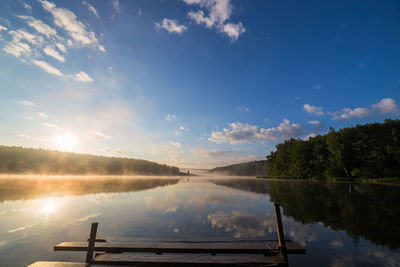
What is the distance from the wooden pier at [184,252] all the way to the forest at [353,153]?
8667 cm

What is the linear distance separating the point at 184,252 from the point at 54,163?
20133 cm

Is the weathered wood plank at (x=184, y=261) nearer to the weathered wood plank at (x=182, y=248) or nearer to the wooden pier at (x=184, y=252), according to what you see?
the wooden pier at (x=184, y=252)

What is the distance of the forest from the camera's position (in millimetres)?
65400

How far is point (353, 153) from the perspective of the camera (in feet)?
250

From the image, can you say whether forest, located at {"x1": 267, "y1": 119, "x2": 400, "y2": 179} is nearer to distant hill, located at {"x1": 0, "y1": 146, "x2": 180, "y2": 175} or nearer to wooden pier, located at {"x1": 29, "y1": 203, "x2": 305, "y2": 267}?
wooden pier, located at {"x1": 29, "y1": 203, "x2": 305, "y2": 267}

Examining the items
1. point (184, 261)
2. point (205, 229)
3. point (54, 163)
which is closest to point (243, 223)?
point (205, 229)

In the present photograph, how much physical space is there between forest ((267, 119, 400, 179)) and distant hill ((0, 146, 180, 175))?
541ft

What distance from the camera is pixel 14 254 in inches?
337

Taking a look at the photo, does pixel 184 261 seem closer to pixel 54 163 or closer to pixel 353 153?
pixel 353 153

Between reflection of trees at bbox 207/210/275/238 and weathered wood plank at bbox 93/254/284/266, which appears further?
reflection of trees at bbox 207/210/275/238

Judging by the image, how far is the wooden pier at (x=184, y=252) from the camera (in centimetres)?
710

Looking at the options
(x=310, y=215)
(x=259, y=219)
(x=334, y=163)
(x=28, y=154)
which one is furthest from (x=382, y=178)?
(x=28, y=154)

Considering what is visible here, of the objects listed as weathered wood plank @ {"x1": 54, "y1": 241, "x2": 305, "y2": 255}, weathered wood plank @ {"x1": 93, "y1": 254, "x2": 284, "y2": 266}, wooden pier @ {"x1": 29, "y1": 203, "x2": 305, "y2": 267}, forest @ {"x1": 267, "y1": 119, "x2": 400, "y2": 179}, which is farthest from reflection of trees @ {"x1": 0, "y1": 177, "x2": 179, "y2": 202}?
forest @ {"x1": 267, "y1": 119, "x2": 400, "y2": 179}

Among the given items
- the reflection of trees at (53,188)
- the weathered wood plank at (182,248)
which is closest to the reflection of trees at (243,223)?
the weathered wood plank at (182,248)
